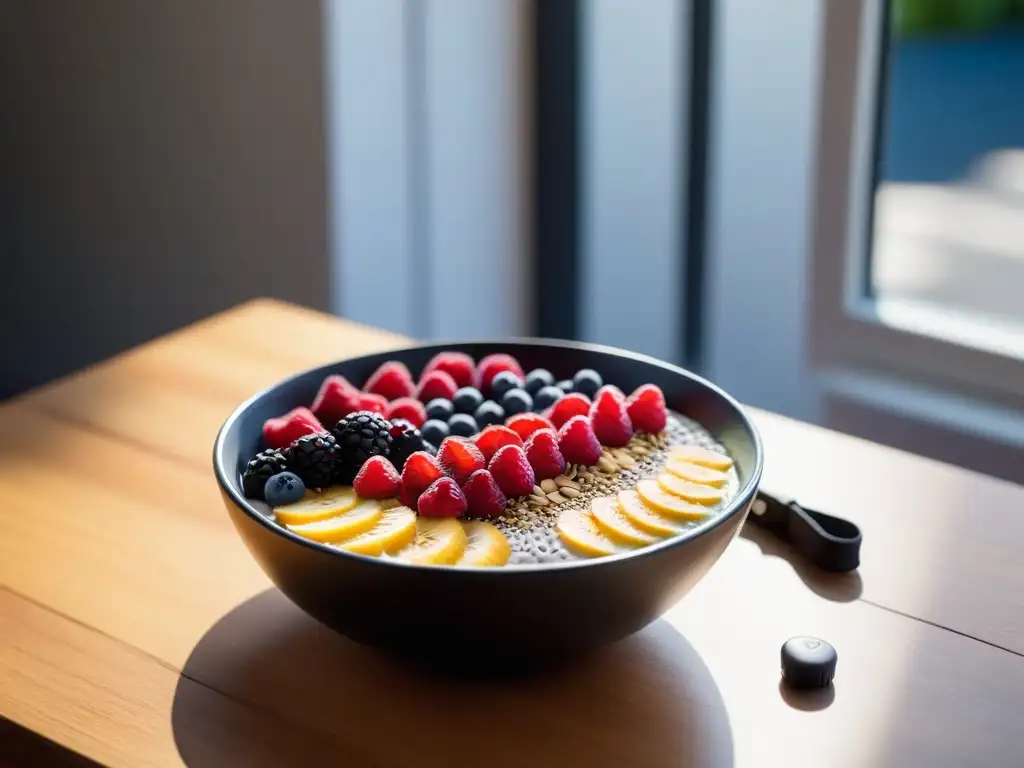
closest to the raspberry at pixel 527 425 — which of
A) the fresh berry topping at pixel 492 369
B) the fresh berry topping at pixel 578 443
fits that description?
the fresh berry topping at pixel 578 443

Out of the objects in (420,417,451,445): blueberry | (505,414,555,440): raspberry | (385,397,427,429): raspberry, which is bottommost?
(420,417,451,445): blueberry

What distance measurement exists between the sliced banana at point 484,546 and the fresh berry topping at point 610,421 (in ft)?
0.51

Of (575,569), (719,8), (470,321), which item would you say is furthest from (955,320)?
(575,569)

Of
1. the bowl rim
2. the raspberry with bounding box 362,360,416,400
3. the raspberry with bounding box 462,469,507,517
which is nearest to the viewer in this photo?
the bowl rim

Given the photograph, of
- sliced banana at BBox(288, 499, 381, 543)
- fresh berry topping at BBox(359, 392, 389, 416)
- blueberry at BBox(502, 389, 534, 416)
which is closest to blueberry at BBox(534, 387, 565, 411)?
blueberry at BBox(502, 389, 534, 416)

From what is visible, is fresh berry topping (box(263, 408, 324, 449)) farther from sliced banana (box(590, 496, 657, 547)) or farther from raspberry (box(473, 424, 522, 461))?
sliced banana (box(590, 496, 657, 547))

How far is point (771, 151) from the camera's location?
2.30 meters

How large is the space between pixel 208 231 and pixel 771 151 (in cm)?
98

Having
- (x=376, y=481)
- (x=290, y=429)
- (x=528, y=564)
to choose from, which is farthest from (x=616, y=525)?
(x=290, y=429)

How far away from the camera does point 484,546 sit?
90cm

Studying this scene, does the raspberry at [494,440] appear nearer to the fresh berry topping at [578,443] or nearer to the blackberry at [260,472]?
the fresh berry topping at [578,443]

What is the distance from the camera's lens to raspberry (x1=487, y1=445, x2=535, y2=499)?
960 millimetres

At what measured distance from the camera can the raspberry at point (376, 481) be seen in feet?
3.16

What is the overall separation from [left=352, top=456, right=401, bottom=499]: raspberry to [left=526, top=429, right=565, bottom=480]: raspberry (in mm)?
102
